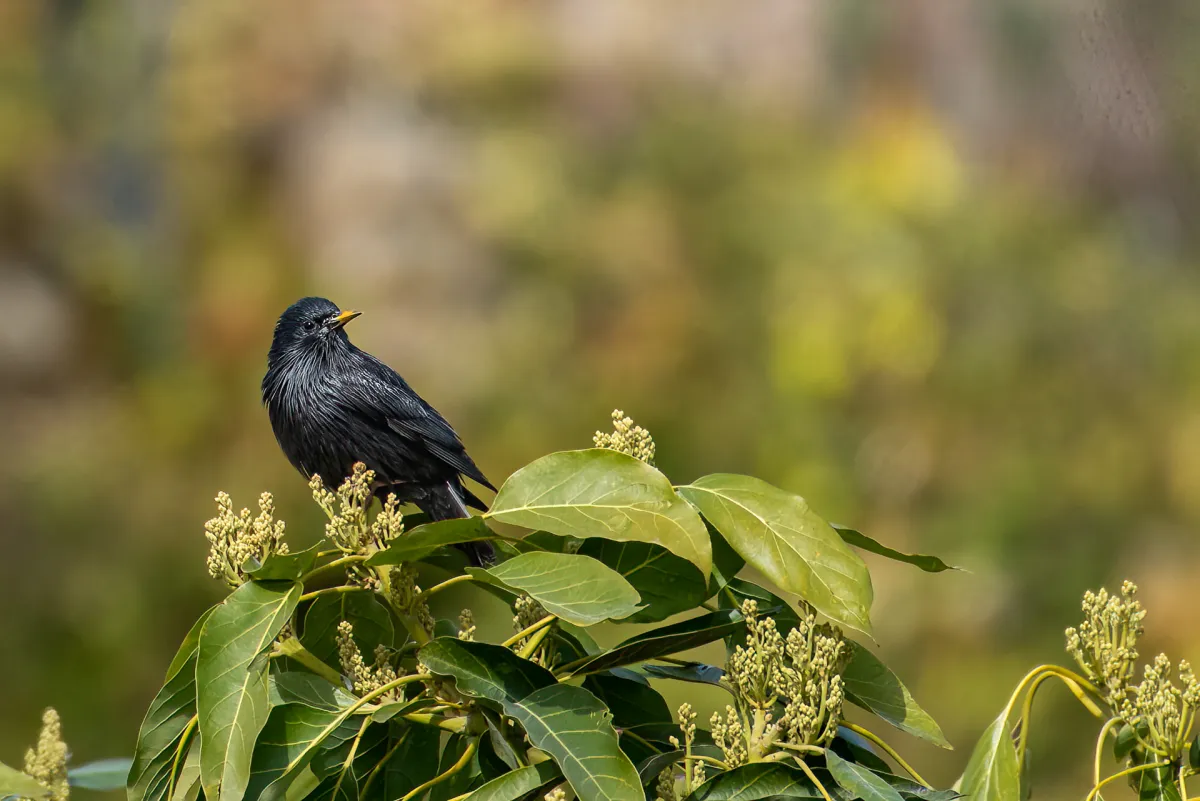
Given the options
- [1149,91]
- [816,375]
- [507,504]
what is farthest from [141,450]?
[507,504]

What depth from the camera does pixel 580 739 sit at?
0.92m

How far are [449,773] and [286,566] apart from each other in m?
0.21

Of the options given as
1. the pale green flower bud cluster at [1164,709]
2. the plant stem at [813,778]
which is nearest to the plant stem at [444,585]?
the plant stem at [813,778]

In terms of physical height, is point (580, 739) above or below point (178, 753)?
below

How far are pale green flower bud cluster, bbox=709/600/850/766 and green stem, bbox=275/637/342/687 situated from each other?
353 millimetres

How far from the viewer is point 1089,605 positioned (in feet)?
3.40

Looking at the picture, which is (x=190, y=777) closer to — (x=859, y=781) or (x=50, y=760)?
(x=50, y=760)

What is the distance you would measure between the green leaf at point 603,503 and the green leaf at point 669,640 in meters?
0.06

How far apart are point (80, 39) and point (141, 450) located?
101 inches

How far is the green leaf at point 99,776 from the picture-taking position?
1.60m

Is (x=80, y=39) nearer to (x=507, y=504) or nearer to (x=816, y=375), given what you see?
(x=816, y=375)

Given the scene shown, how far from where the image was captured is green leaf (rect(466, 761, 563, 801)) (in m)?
0.91

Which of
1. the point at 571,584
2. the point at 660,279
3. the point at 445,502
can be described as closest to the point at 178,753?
the point at 571,584

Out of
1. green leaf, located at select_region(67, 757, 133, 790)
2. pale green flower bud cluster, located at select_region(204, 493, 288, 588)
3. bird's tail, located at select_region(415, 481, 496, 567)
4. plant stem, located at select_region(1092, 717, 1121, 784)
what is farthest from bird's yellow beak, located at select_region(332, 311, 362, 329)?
plant stem, located at select_region(1092, 717, 1121, 784)
